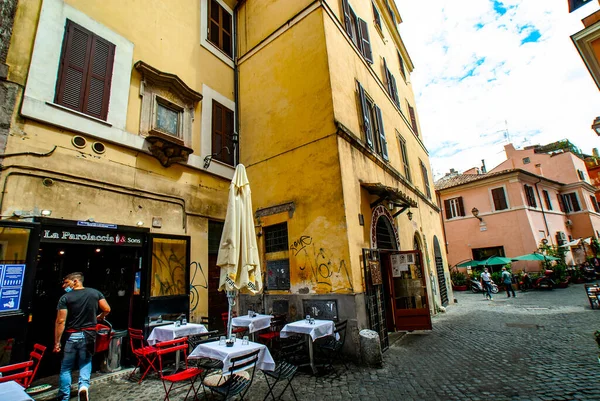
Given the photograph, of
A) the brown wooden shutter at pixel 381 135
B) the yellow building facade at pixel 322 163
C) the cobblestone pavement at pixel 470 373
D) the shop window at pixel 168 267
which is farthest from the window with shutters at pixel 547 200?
the shop window at pixel 168 267

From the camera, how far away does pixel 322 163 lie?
23.9 feet

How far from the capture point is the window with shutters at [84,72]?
19.5 feet

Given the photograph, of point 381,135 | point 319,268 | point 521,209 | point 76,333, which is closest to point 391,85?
point 381,135

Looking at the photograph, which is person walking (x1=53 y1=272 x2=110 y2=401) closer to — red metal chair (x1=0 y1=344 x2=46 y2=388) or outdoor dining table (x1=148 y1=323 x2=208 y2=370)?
red metal chair (x1=0 y1=344 x2=46 y2=388)

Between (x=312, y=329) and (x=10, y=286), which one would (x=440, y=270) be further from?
(x=10, y=286)

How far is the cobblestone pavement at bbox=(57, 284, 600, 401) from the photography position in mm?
4152

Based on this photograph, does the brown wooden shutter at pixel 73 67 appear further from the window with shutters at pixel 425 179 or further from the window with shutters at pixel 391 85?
the window with shutters at pixel 425 179

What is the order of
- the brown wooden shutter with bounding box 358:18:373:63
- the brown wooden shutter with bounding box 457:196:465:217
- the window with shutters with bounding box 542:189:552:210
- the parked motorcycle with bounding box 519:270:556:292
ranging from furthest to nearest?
the brown wooden shutter with bounding box 457:196:465:217
the window with shutters with bounding box 542:189:552:210
the parked motorcycle with bounding box 519:270:556:292
the brown wooden shutter with bounding box 358:18:373:63

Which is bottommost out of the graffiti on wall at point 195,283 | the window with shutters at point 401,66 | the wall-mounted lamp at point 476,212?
the graffiti on wall at point 195,283

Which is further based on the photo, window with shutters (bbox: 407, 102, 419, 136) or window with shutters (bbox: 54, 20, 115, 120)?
window with shutters (bbox: 407, 102, 419, 136)

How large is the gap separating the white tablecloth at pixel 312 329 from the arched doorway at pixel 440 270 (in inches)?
375

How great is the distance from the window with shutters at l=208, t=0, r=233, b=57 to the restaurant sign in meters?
7.04

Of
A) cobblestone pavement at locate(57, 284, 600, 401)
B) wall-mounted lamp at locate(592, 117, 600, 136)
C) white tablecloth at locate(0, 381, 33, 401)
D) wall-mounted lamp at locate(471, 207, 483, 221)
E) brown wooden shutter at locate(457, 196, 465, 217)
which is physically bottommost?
cobblestone pavement at locate(57, 284, 600, 401)

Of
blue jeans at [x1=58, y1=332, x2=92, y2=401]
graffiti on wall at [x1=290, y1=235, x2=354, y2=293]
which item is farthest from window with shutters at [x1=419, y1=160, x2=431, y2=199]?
blue jeans at [x1=58, y1=332, x2=92, y2=401]
